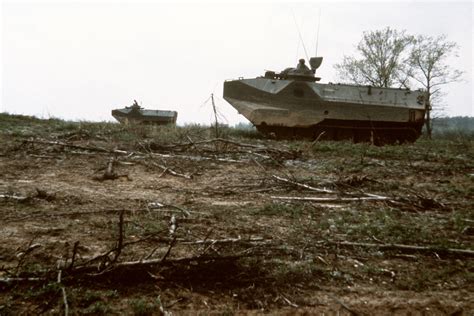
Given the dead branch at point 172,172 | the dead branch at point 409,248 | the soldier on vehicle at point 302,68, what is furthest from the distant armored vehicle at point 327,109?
the dead branch at point 409,248

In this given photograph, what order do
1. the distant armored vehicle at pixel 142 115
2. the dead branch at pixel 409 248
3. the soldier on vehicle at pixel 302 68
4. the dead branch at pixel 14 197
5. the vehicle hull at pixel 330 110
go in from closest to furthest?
the dead branch at pixel 409 248 → the dead branch at pixel 14 197 → the vehicle hull at pixel 330 110 → the soldier on vehicle at pixel 302 68 → the distant armored vehicle at pixel 142 115

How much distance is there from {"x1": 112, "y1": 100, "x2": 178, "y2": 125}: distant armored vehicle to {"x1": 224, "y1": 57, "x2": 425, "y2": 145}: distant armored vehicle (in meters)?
9.09

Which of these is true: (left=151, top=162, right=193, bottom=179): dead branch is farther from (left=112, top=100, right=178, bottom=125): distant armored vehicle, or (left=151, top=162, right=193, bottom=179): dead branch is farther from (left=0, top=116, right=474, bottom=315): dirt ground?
(left=112, top=100, right=178, bottom=125): distant armored vehicle

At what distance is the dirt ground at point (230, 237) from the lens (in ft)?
8.57

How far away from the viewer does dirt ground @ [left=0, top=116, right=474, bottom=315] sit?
8.57ft

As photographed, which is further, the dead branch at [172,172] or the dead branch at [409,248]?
the dead branch at [172,172]

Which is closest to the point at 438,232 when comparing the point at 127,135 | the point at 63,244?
the point at 63,244

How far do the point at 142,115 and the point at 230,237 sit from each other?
1960 centimetres

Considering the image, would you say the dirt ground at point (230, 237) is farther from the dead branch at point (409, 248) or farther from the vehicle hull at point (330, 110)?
the vehicle hull at point (330, 110)

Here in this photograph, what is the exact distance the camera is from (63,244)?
3.36 metres

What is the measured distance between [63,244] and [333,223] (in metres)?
2.67

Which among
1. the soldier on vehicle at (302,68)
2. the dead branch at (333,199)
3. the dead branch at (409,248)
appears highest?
the soldier on vehicle at (302,68)

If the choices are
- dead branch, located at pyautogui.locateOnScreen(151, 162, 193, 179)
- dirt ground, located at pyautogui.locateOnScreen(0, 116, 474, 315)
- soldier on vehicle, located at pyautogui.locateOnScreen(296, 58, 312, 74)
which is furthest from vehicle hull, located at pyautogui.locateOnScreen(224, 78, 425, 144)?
dead branch, located at pyautogui.locateOnScreen(151, 162, 193, 179)

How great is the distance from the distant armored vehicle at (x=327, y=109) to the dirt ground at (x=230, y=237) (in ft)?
18.6
